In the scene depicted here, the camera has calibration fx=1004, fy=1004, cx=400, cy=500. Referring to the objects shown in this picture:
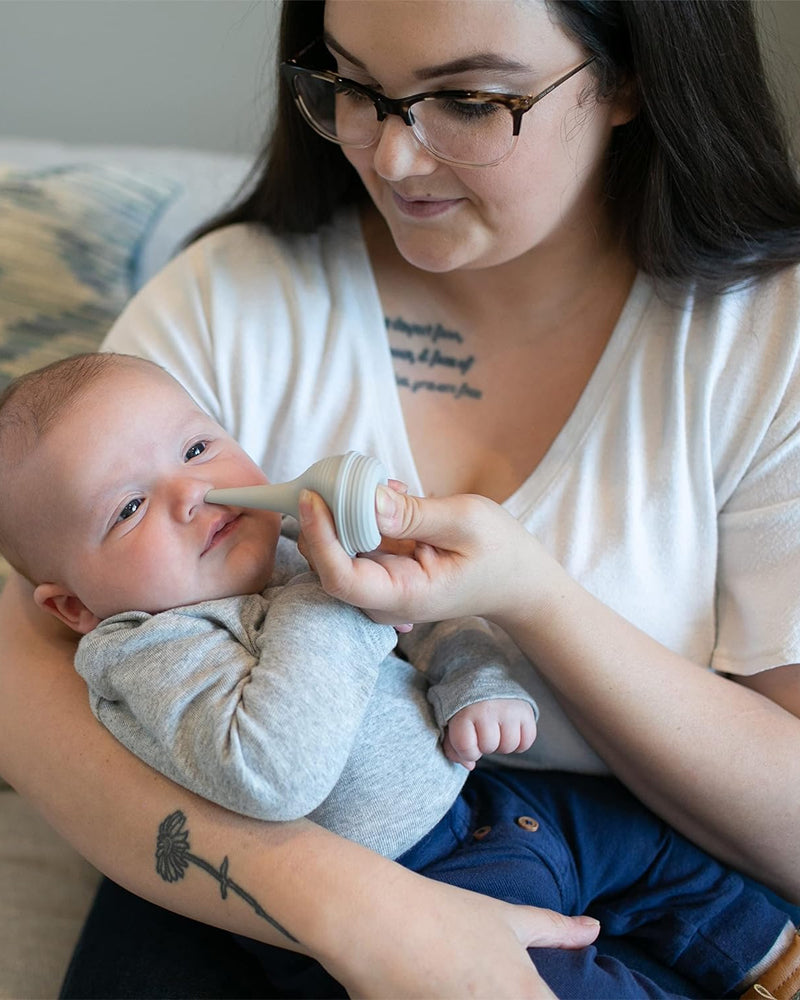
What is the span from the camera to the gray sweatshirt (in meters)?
0.90

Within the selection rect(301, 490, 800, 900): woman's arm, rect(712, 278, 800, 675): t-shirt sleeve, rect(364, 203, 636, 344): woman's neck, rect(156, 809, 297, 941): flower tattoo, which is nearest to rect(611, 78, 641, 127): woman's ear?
rect(364, 203, 636, 344): woman's neck

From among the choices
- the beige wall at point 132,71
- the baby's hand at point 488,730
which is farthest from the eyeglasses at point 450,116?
the beige wall at point 132,71

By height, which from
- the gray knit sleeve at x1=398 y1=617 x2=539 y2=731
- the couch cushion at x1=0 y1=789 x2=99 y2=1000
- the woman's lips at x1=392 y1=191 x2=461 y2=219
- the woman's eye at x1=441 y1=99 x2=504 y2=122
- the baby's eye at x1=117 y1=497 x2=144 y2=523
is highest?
the woman's eye at x1=441 y1=99 x2=504 y2=122

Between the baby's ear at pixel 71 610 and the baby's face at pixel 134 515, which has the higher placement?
the baby's face at pixel 134 515

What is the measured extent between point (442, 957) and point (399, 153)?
0.81m

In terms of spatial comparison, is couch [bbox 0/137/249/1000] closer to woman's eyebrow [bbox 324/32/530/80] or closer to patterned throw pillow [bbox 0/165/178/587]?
patterned throw pillow [bbox 0/165/178/587]

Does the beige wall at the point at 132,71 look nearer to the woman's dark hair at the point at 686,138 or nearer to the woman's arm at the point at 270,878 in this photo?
the woman's dark hair at the point at 686,138

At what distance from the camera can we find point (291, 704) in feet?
2.97

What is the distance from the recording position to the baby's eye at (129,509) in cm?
106

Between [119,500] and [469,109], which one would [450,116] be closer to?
[469,109]

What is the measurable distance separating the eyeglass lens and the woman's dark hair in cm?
12

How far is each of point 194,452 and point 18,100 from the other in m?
1.75

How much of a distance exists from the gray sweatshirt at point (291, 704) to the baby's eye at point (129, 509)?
10 cm

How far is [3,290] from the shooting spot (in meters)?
1.67
